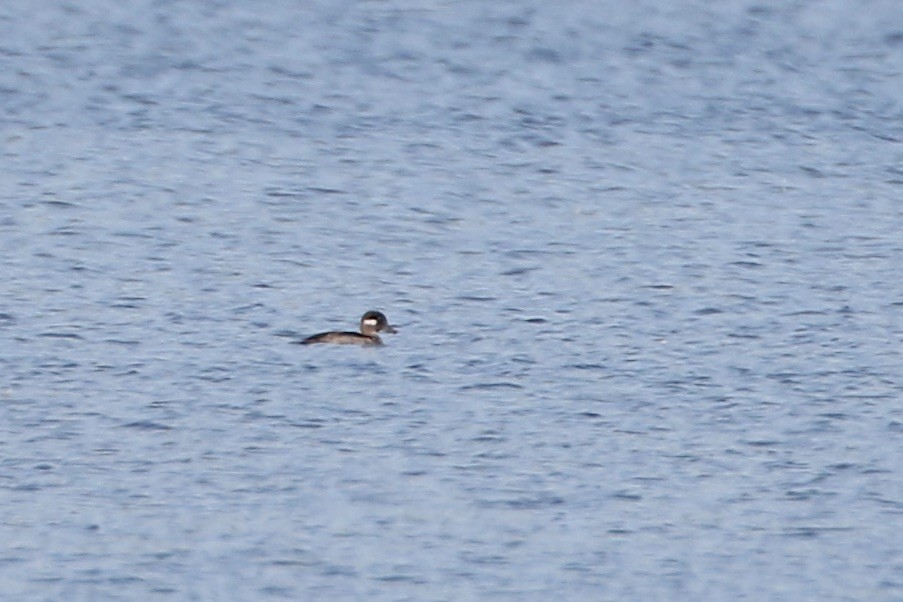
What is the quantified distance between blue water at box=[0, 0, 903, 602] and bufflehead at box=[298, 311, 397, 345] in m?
0.18

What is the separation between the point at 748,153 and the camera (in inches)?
1038

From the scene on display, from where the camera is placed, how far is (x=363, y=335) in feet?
64.8

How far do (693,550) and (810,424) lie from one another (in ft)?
10.4

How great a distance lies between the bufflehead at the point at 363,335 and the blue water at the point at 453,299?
0.59 feet

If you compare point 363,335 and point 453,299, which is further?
point 453,299

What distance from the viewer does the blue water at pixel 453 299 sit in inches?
579

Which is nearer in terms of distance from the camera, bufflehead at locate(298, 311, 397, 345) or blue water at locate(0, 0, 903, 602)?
blue water at locate(0, 0, 903, 602)

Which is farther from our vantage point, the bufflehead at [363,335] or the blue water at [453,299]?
the bufflehead at [363,335]

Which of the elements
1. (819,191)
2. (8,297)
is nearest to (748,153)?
(819,191)

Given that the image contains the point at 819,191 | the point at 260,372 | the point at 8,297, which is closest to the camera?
the point at 260,372

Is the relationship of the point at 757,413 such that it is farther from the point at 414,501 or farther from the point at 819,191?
the point at 819,191

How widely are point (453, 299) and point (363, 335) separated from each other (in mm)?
1549

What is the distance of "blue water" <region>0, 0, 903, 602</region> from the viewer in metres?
14.7

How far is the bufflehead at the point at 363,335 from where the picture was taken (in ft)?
64.4
